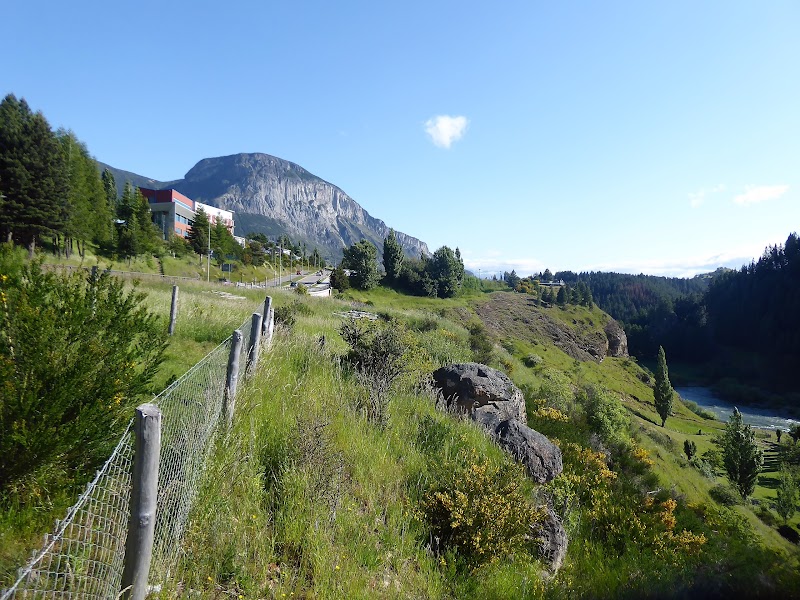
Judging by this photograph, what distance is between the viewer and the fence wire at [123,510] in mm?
1893

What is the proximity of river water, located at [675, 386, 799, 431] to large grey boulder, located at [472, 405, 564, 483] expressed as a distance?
95.5 m

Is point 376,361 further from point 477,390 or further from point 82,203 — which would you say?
point 82,203

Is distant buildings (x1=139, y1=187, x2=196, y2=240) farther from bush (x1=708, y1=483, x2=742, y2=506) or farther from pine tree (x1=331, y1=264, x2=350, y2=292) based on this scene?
bush (x1=708, y1=483, x2=742, y2=506)

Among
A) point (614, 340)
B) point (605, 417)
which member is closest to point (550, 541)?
point (605, 417)

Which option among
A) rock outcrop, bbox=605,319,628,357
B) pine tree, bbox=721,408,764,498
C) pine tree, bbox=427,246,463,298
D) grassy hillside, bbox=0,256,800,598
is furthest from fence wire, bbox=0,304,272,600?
rock outcrop, bbox=605,319,628,357

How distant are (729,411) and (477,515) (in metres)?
119

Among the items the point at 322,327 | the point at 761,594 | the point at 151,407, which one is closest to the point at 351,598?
the point at 151,407

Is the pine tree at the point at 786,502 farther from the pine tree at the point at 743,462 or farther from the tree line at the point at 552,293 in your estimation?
the tree line at the point at 552,293

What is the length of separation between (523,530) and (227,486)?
3.24 m

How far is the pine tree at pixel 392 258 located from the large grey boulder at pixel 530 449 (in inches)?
2162

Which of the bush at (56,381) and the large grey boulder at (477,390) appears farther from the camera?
the large grey boulder at (477,390)

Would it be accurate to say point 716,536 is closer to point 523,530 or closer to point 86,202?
point 523,530

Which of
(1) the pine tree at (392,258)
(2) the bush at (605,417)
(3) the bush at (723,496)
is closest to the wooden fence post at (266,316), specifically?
(2) the bush at (605,417)

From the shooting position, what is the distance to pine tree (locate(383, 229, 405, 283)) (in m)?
61.8
